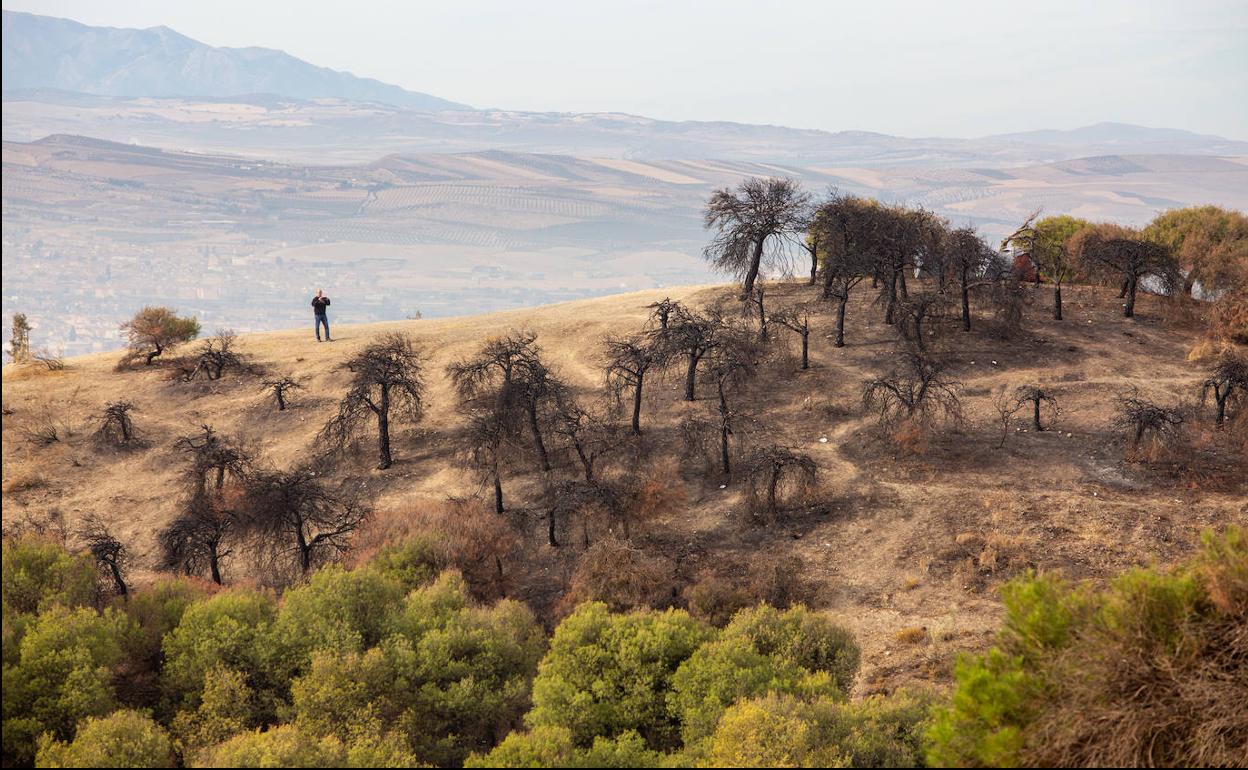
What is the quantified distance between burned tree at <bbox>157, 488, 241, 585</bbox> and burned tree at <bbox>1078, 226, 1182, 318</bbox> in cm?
4451

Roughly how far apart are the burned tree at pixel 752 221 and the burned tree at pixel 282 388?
82.2ft

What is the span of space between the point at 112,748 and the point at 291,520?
36.6 feet

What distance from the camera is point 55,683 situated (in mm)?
16703

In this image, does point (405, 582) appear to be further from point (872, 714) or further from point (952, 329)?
point (952, 329)

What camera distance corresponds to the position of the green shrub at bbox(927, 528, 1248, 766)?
11.9m

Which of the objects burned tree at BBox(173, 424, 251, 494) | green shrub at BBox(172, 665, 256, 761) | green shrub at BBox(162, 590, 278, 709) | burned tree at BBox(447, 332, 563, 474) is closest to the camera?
green shrub at BBox(172, 665, 256, 761)

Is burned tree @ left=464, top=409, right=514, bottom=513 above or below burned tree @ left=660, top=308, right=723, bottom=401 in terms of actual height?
below

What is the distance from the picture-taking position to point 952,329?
43156 millimetres

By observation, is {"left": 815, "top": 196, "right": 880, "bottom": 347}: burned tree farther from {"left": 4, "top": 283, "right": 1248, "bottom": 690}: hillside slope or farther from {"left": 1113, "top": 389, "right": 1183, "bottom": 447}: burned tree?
{"left": 1113, "top": 389, "right": 1183, "bottom": 447}: burned tree

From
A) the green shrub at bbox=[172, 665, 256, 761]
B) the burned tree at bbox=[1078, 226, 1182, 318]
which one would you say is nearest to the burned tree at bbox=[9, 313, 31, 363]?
the green shrub at bbox=[172, 665, 256, 761]

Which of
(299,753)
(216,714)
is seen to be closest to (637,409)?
(216,714)

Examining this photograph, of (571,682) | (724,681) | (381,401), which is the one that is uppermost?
(381,401)

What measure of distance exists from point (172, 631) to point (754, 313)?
108ft

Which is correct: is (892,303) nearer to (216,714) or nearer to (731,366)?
(731,366)
